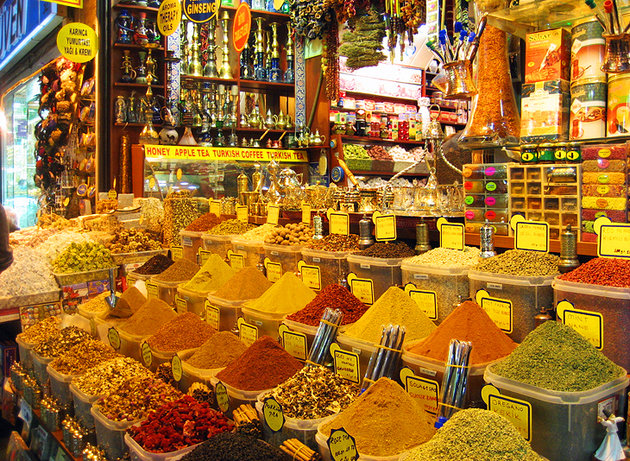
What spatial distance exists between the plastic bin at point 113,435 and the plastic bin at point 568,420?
43.3 inches

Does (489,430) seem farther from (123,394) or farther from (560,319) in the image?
(123,394)

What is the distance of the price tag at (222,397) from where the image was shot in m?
1.58

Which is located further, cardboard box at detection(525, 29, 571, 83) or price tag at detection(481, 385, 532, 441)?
cardboard box at detection(525, 29, 571, 83)

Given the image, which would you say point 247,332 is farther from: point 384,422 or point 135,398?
point 384,422

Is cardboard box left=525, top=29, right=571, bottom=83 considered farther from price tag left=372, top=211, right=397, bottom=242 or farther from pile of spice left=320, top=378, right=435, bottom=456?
pile of spice left=320, top=378, right=435, bottom=456

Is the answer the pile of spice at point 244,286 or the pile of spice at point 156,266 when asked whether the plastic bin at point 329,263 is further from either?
the pile of spice at point 156,266

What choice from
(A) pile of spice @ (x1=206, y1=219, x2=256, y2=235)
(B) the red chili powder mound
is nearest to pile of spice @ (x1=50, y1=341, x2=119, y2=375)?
(A) pile of spice @ (x1=206, y1=219, x2=256, y2=235)

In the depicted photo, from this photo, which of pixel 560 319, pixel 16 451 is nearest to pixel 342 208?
pixel 560 319

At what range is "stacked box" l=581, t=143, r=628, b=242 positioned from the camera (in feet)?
4.58

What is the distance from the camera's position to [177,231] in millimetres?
3588

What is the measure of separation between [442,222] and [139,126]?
4373 millimetres

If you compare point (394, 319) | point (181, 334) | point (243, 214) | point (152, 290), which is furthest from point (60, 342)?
point (394, 319)

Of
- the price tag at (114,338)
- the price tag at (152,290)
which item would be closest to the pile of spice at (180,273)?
the price tag at (152,290)

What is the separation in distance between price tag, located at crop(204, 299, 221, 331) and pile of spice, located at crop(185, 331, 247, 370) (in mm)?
289
